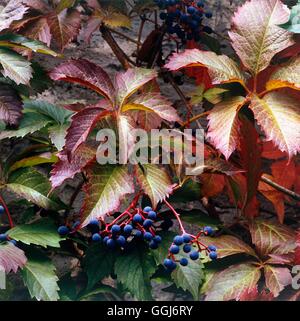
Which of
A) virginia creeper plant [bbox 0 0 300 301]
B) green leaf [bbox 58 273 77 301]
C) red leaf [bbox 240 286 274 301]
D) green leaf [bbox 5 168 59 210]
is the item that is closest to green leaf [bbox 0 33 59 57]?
virginia creeper plant [bbox 0 0 300 301]

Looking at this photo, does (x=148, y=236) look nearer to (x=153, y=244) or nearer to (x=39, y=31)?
(x=153, y=244)

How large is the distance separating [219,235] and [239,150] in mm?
180

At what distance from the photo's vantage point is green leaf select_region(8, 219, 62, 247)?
116cm

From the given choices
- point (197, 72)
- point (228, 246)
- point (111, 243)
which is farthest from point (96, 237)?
point (197, 72)

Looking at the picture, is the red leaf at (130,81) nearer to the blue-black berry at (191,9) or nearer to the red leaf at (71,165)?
the red leaf at (71,165)

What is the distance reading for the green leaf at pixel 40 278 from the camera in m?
1.11

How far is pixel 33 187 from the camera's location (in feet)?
3.99

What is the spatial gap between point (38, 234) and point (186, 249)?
0.89ft

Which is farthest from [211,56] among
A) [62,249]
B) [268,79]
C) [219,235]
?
[62,249]

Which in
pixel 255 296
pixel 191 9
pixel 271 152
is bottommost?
pixel 255 296

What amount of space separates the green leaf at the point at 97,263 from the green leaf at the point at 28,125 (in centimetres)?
26

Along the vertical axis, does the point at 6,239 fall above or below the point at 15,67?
below
